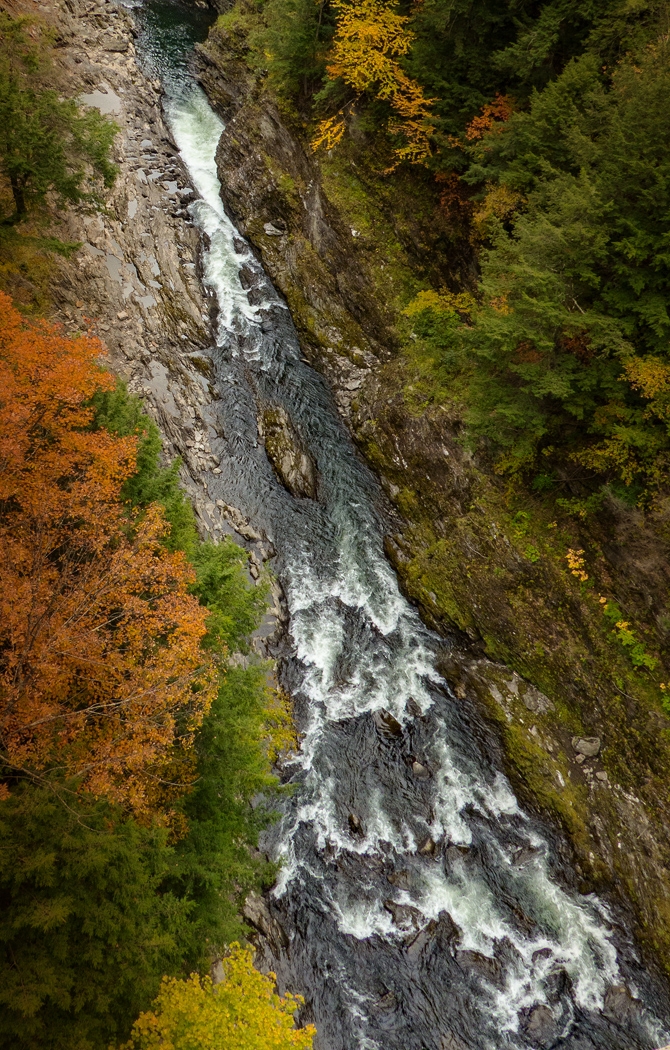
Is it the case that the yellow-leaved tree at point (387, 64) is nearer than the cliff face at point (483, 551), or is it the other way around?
the cliff face at point (483, 551)

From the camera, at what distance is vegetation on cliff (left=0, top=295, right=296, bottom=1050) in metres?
8.32

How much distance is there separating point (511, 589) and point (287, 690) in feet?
25.4

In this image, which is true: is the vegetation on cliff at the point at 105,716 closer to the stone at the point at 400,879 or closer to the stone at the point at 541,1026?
the stone at the point at 400,879

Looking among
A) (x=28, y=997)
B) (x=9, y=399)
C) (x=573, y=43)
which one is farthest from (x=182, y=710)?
(x=573, y=43)

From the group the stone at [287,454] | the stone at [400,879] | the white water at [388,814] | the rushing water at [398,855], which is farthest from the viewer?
the stone at [287,454]

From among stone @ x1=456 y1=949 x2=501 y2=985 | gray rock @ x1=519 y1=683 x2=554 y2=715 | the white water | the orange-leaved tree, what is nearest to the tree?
the orange-leaved tree

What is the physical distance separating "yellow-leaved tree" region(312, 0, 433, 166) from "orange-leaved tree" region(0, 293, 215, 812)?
660 inches

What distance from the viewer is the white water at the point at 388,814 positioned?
44.0 ft

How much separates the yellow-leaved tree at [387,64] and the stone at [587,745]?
22.1 m

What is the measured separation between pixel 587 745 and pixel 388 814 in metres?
5.86

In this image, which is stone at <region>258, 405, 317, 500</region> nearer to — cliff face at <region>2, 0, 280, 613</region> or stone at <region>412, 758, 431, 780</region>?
cliff face at <region>2, 0, 280, 613</region>

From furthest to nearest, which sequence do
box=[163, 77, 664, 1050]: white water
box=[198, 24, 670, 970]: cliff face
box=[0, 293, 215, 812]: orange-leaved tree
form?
box=[198, 24, 670, 970]: cliff face → box=[163, 77, 664, 1050]: white water → box=[0, 293, 215, 812]: orange-leaved tree

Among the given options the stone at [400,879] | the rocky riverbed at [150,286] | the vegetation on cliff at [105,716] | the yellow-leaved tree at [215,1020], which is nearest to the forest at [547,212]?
the rocky riverbed at [150,286]

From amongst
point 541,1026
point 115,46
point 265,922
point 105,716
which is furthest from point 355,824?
point 115,46
